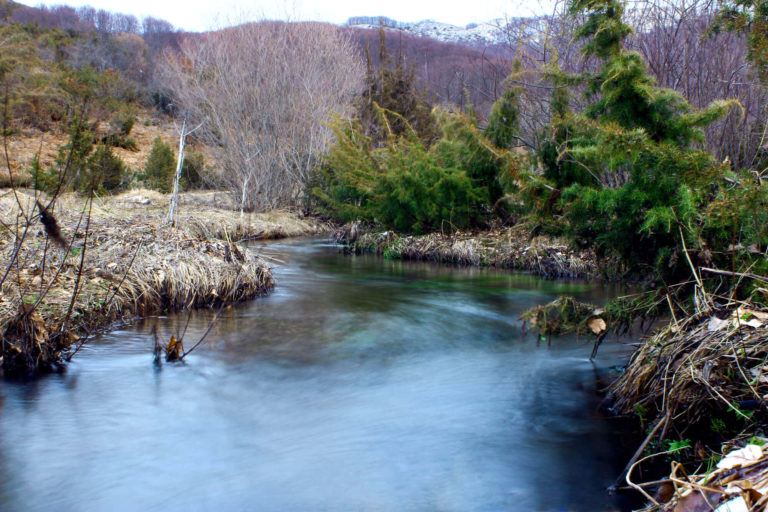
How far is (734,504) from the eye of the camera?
2.32m

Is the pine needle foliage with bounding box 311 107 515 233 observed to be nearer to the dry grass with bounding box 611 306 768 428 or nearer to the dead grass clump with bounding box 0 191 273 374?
the dead grass clump with bounding box 0 191 273 374

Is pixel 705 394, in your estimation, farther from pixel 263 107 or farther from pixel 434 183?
pixel 263 107

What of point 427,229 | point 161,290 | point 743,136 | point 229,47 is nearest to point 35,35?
point 229,47

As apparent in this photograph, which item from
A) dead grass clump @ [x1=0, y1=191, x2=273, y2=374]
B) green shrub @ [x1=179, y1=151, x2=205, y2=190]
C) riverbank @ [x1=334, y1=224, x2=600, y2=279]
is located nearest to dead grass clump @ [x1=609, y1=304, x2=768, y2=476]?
dead grass clump @ [x1=0, y1=191, x2=273, y2=374]

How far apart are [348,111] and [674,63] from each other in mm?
15290

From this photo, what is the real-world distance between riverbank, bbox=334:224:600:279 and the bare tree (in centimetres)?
644

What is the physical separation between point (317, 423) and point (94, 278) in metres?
3.97

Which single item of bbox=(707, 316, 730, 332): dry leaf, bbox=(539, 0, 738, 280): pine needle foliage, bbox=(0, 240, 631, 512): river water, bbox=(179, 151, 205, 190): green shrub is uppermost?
bbox=(179, 151, 205, 190): green shrub

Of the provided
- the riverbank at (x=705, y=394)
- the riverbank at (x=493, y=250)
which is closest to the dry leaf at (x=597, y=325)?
the riverbank at (x=705, y=394)

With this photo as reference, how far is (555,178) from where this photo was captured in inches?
319

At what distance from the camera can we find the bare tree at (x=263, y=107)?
2088 cm

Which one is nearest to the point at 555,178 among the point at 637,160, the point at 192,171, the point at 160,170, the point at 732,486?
the point at 637,160

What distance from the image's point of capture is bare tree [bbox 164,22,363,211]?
2088cm

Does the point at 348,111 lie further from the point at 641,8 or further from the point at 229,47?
the point at 641,8
